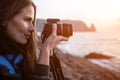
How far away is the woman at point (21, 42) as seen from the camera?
2.93 ft

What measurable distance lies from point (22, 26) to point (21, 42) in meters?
0.05

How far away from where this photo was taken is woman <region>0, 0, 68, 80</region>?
35.1 inches

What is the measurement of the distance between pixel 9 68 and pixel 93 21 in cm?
59

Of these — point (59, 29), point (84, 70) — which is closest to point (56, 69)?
point (59, 29)

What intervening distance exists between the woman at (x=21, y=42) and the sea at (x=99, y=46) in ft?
1.24

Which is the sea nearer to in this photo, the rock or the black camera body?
Answer: the rock

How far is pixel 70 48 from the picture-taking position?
134cm

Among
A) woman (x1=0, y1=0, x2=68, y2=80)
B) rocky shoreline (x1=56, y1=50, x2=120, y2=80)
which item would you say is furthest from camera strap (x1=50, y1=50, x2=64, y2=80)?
rocky shoreline (x1=56, y1=50, x2=120, y2=80)

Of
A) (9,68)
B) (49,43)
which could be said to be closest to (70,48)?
(49,43)

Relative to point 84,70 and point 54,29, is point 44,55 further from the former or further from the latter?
point 84,70

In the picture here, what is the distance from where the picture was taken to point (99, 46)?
136cm

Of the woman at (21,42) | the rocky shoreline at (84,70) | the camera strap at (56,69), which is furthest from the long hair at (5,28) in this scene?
the rocky shoreline at (84,70)


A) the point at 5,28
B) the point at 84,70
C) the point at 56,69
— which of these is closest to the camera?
the point at 5,28

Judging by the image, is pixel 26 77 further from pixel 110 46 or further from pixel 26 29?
pixel 110 46
